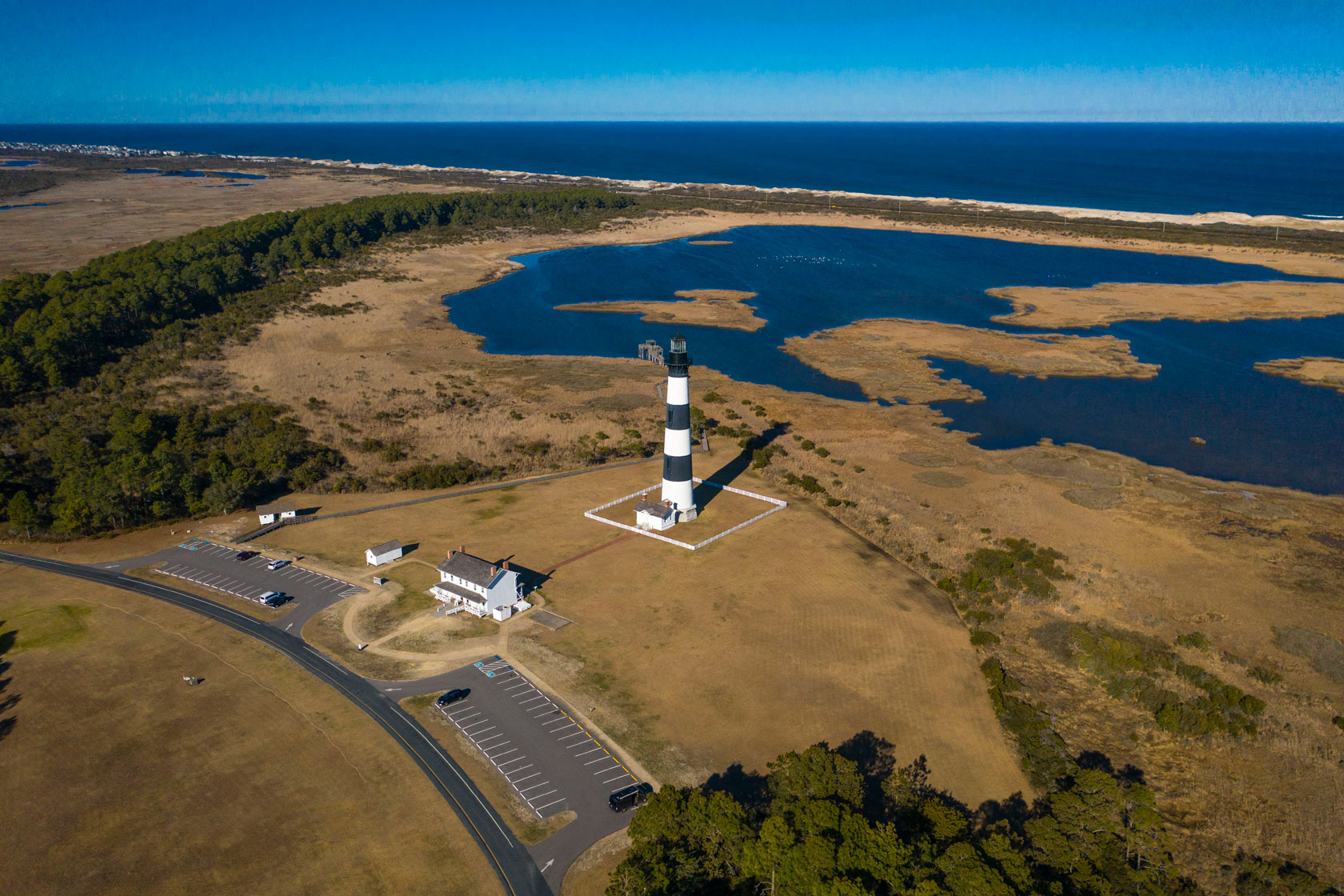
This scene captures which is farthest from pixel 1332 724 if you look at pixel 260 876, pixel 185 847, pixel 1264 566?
pixel 185 847

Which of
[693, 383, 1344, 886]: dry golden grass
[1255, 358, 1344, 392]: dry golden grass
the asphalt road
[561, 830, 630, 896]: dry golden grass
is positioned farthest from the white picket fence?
[1255, 358, 1344, 392]: dry golden grass

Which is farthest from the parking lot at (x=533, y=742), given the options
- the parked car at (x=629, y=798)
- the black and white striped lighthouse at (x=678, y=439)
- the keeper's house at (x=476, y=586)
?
the black and white striped lighthouse at (x=678, y=439)

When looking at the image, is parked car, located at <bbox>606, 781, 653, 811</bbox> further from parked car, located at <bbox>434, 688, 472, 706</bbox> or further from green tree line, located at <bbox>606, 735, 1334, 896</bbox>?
parked car, located at <bbox>434, 688, 472, 706</bbox>

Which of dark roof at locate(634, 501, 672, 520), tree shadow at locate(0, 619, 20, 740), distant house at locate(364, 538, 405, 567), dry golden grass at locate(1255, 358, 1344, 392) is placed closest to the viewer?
tree shadow at locate(0, 619, 20, 740)

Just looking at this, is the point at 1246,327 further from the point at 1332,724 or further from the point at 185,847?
the point at 185,847

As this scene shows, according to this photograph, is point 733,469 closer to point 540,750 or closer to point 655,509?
point 655,509

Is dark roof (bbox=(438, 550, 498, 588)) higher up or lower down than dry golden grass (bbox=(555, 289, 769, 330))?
lower down
